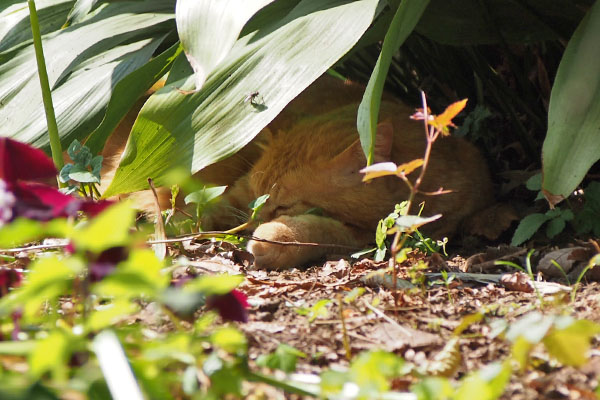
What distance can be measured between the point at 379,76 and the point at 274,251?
1.87ft

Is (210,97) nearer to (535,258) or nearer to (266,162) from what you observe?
(266,162)

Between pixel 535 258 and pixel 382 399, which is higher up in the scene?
pixel 382 399

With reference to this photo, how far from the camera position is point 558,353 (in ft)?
2.69

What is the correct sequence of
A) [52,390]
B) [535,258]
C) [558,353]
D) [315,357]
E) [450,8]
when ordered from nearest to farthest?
[52,390]
[558,353]
[315,357]
[535,258]
[450,8]

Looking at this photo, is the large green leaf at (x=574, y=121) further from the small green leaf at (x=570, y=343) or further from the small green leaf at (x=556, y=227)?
the small green leaf at (x=570, y=343)

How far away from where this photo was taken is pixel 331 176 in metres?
2.11

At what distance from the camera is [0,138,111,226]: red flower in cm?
83

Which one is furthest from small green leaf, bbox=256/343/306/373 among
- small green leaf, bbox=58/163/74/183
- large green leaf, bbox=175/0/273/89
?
small green leaf, bbox=58/163/74/183

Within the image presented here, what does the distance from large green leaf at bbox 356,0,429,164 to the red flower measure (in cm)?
68

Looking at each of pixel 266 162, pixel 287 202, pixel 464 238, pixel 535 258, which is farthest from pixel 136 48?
pixel 535 258

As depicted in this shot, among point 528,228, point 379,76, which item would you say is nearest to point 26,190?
point 379,76

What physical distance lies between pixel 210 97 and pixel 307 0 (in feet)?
1.26

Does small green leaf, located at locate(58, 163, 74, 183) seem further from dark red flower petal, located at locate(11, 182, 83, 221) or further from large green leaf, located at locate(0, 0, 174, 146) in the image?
dark red flower petal, located at locate(11, 182, 83, 221)

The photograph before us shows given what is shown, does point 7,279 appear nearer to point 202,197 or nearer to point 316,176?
point 202,197
